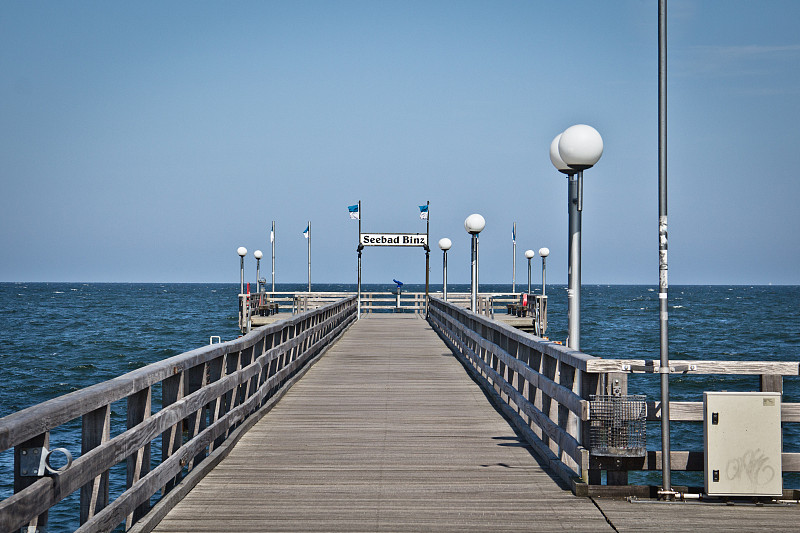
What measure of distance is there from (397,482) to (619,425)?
1.84 meters

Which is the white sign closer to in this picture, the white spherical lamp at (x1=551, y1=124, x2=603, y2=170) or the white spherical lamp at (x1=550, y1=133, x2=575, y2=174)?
the white spherical lamp at (x1=550, y1=133, x2=575, y2=174)

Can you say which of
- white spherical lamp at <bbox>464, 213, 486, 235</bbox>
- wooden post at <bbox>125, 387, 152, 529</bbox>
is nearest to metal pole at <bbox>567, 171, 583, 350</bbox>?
wooden post at <bbox>125, 387, 152, 529</bbox>

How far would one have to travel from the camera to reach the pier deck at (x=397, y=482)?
5723mm

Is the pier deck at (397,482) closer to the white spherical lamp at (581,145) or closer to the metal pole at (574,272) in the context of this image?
the metal pole at (574,272)

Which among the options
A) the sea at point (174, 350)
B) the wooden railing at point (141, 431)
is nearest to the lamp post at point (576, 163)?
the wooden railing at point (141, 431)

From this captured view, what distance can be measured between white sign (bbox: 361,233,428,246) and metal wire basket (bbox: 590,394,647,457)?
27725mm

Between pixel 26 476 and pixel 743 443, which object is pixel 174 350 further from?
pixel 26 476

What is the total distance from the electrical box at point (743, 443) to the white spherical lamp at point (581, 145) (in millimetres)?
2753

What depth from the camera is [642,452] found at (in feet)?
20.1

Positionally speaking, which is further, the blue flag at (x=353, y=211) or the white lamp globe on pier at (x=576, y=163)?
the blue flag at (x=353, y=211)

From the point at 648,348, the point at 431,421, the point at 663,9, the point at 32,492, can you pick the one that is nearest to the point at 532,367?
Answer: the point at 431,421

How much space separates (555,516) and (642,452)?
2.54 feet

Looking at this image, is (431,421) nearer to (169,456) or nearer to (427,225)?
(169,456)

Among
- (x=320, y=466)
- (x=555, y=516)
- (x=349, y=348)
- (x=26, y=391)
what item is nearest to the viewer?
(x=555, y=516)
